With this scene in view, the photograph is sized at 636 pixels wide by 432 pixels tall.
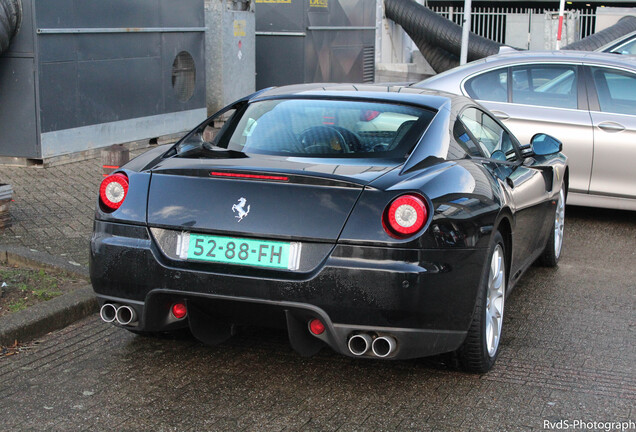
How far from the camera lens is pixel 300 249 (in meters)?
3.94

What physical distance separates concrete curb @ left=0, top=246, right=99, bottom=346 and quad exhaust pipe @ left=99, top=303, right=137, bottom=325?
2.53ft

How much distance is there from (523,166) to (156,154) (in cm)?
236

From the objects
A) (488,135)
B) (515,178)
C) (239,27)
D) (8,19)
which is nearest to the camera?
(515,178)

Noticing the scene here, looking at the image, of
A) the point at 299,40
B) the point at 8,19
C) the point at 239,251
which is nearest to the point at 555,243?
the point at 239,251

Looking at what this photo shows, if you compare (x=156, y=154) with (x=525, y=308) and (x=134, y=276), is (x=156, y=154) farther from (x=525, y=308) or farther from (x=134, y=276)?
(x=525, y=308)

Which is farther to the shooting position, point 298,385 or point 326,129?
point 326,129

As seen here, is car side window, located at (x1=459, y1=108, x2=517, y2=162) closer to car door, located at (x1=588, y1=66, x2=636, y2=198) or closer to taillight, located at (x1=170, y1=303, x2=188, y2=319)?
taillight, located at (x1=170, y1=303, x2=188, y2=319)

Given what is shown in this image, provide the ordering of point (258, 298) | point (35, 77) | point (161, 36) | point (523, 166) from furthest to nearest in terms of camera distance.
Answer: point (161, 36)
point (35, 77)
point (523, 166)
point (258, 298)

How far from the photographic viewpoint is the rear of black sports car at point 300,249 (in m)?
3.90

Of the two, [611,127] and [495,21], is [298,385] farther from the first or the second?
[495,21]

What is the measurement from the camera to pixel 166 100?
12000 millimetres

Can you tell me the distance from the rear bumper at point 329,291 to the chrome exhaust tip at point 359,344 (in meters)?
0.03

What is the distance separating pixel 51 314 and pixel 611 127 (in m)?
5.35

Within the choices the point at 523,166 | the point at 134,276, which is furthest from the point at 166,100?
the point at 134,276
